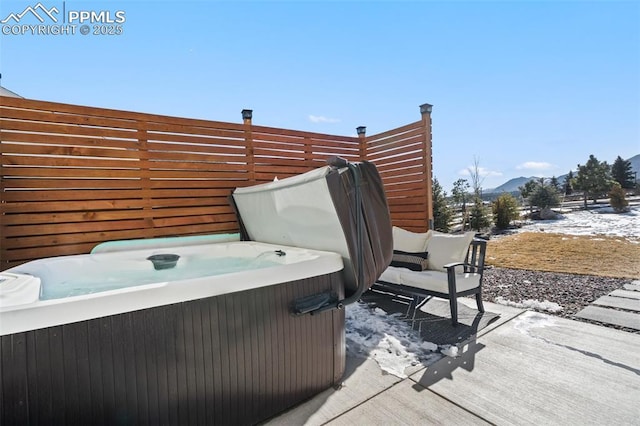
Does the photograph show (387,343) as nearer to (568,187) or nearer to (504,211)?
(504,211)

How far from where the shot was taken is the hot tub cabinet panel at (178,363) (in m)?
1.08

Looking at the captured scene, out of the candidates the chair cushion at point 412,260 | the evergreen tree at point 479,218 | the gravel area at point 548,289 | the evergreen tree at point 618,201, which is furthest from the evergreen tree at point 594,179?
the chair cushion at point 412,260

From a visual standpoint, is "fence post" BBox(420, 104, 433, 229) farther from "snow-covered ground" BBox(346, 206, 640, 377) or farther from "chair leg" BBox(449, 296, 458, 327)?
"chair leg" BBox(449, 296, 458, 327)

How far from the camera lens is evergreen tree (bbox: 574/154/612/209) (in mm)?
12492

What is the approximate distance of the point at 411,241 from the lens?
11.5 ft

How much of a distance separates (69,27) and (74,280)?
96.3 inches

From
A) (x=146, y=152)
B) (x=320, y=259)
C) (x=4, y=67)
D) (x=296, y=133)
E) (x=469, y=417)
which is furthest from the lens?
(x=296, y=133)

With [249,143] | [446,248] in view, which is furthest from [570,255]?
[249,143]

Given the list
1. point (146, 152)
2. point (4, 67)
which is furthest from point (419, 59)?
point (4, 67)

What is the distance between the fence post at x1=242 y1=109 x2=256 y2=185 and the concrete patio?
2556 millimetres

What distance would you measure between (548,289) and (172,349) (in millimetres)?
3923

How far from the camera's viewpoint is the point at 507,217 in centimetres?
872

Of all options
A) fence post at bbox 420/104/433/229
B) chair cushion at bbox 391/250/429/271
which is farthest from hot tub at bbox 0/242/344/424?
fence post at bbox 420/104/433/229

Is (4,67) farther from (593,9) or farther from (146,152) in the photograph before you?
(593,9)
